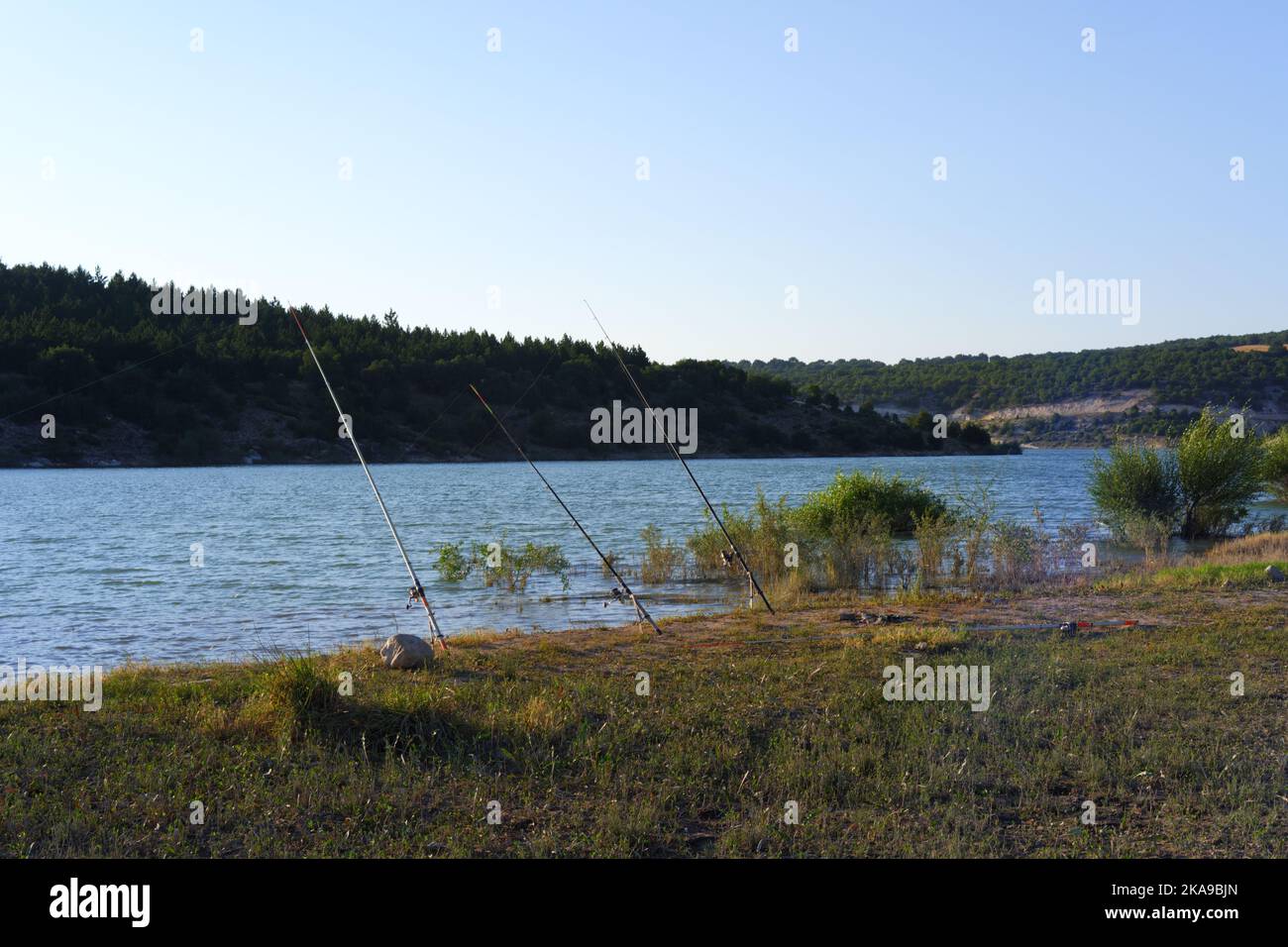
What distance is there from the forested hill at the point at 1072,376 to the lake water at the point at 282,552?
40.0 metres

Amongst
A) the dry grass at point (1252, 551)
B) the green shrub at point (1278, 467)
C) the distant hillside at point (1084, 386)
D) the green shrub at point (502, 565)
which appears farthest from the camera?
the distant hillside at point (1084, 386)

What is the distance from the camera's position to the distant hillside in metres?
97.9

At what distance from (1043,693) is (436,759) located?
492 cm

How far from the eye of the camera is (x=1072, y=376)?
124438mm

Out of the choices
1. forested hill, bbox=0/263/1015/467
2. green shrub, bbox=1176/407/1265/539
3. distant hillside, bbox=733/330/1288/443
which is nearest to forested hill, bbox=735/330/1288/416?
distant hillside, bbox=733/330/1288/443

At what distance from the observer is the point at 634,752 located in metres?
7.31

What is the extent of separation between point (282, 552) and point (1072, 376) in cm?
11265

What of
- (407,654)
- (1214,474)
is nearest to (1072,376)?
(1214,474)

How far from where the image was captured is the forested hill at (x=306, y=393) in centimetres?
7888

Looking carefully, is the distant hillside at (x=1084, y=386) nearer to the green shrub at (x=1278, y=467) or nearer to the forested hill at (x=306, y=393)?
the forested hill at (x=306, y=393)

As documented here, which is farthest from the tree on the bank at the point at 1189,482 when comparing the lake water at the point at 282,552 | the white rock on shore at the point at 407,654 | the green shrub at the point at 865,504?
the white rock on shore at the point at 407,654
